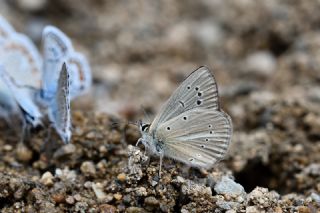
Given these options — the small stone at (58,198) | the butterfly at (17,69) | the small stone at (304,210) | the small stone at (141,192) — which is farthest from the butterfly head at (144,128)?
the small stone at (304,210)

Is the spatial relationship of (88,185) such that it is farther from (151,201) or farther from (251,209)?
(251,209)

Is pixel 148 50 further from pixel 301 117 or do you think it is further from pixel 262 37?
pixel 301 117

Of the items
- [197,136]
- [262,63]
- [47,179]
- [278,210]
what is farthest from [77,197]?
[262,63]

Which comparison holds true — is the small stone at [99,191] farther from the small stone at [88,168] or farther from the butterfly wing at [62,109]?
the butterfly wing at [62,109]

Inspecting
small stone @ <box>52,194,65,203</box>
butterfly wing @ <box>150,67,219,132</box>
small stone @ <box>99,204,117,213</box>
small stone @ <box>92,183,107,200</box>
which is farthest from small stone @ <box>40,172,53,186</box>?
butterfly wing @ <box>150,67,219,132</box>

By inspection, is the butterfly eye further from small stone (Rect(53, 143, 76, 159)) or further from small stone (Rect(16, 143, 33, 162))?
small stone (Rect(16, 143, 33, 162))

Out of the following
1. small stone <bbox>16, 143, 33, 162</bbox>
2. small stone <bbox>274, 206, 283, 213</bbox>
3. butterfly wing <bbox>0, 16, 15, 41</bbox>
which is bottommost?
small stone <bbox>274, 206, 283, 213</bbox>

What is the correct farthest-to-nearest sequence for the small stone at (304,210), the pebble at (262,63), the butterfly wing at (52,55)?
the pebble at (262,63), the butterfly wing at (52,55), the small stone at (304,210)
